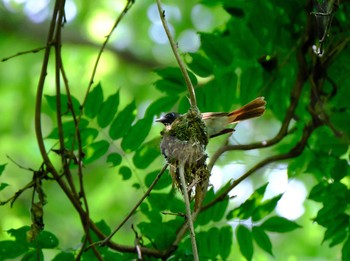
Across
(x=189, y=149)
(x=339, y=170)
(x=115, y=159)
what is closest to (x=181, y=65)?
(x=189, y=149)

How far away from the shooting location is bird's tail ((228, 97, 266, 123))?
225 centimetres

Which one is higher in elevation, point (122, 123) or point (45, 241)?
point (122, 123)

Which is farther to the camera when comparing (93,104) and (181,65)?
(93,104)

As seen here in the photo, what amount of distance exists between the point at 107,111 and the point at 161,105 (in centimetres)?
21

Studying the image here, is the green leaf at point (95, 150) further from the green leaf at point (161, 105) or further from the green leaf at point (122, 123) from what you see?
the green leaf at point (161, 105)

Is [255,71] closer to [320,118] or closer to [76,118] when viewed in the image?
[320,118]

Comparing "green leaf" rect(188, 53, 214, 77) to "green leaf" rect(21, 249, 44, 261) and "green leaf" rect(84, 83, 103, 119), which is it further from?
"green leaf" rect(21, 249, 44, 261)

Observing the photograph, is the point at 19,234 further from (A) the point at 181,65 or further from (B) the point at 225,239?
(A) the point at 181,65

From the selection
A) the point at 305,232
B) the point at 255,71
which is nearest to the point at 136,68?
the point at 305,232

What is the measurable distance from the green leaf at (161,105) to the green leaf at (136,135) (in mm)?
73

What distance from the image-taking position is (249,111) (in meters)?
2.30

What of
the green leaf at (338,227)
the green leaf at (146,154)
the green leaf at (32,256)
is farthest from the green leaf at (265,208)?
the green leaf at (32,256)

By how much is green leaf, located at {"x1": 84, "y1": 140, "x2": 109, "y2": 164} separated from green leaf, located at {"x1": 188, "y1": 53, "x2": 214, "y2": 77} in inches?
17.4

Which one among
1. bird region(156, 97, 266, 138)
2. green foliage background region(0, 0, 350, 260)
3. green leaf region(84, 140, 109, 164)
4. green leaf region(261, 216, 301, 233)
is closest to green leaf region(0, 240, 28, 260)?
green foliage background region(0, 0, 350, 260)
